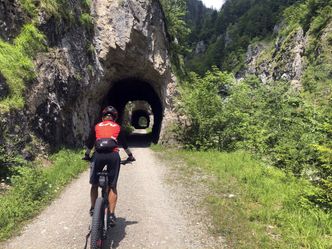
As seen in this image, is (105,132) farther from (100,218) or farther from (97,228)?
(97,228)

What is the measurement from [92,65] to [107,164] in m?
14.5

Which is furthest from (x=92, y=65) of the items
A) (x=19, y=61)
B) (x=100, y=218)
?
(x=100, y=218)

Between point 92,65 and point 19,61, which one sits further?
point 92,65

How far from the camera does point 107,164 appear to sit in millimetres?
6145

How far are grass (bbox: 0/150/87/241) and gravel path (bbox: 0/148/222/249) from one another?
0.88ft

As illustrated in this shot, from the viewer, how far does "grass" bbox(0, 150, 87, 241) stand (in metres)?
6.95

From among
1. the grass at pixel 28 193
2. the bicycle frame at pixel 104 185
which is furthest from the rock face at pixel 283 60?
the bicycle frame at pixel 104 185

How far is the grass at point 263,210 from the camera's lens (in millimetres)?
6379

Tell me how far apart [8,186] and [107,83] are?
14218 millimetres

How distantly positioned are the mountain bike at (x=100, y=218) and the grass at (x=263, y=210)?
244 cm

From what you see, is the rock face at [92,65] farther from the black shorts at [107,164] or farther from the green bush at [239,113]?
the black shorts at [107,164]

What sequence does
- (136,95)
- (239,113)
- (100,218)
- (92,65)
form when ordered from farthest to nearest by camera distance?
1. (136,95)
2. (92,65)
3. (239,113)
4. (100,218)

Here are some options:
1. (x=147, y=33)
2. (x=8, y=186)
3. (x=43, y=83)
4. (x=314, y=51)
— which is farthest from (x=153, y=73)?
(x=314, y=51)

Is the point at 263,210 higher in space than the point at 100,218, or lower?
lower
